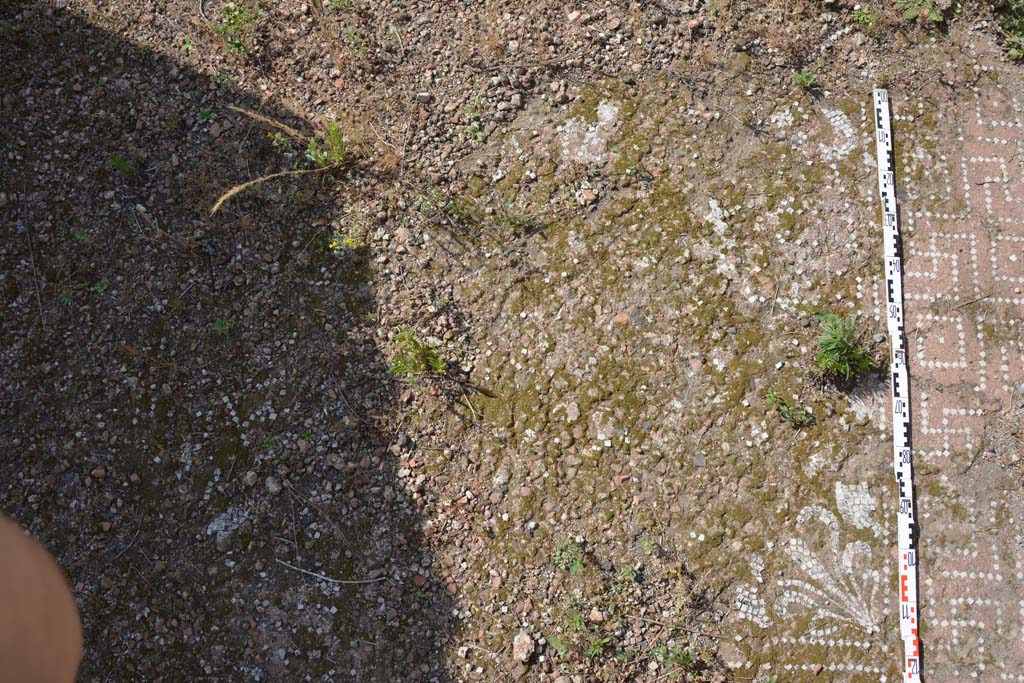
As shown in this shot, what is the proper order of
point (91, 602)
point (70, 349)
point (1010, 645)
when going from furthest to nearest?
point (70, 349) → point (91, 602) → point (1010, 645)

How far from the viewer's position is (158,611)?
15.9 ft

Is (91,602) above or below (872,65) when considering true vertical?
below

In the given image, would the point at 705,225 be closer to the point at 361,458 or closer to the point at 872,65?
the point at 872,65

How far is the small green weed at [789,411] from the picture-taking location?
15.7 ft

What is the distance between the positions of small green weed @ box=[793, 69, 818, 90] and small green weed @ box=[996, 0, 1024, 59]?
1.47 metres

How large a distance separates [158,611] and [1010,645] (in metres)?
5.69

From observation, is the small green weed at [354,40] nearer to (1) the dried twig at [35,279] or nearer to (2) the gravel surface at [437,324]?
(2) the gravel surface at [437,324]

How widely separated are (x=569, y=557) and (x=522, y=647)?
2.15 feet

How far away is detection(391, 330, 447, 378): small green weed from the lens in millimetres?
4945

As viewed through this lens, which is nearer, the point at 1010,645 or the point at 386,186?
the point at 1010,645

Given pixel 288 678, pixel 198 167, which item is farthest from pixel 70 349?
pixel 288 678

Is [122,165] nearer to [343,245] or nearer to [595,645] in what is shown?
[343,245]

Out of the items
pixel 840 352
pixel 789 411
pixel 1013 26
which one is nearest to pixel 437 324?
pixel 789 411

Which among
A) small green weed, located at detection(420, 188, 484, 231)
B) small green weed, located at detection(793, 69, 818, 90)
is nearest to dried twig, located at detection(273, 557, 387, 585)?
small green weed, located at detection(420, 188, 484, 231)
